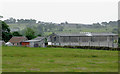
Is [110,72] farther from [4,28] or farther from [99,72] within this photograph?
[4,28]

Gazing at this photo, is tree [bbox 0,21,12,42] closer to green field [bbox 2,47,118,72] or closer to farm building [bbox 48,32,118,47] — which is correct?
farm building [bbox 48,32,118,47]

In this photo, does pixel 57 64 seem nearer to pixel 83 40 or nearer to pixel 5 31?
pixel 83 40

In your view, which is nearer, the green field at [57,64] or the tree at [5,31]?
the green field at [57,64]

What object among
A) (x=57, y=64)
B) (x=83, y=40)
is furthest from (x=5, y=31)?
(x=57, y=64)

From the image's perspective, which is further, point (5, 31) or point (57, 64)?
point (5, 31)

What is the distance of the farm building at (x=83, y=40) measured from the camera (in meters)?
89.3

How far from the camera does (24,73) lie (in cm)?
2062

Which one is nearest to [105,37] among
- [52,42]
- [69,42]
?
[69,42]

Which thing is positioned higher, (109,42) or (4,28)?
(4,28)

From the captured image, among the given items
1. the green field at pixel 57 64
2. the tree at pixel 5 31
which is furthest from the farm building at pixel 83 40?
the green field at pixel 57 64

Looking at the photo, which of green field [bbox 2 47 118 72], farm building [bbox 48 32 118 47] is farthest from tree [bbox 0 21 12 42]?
green field [bbox 2 47 118 72]

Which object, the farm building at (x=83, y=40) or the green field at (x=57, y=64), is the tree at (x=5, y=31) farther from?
the green field at (x=57, y=64)

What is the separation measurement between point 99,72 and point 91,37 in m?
71.5

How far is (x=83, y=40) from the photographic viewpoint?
297 feet
